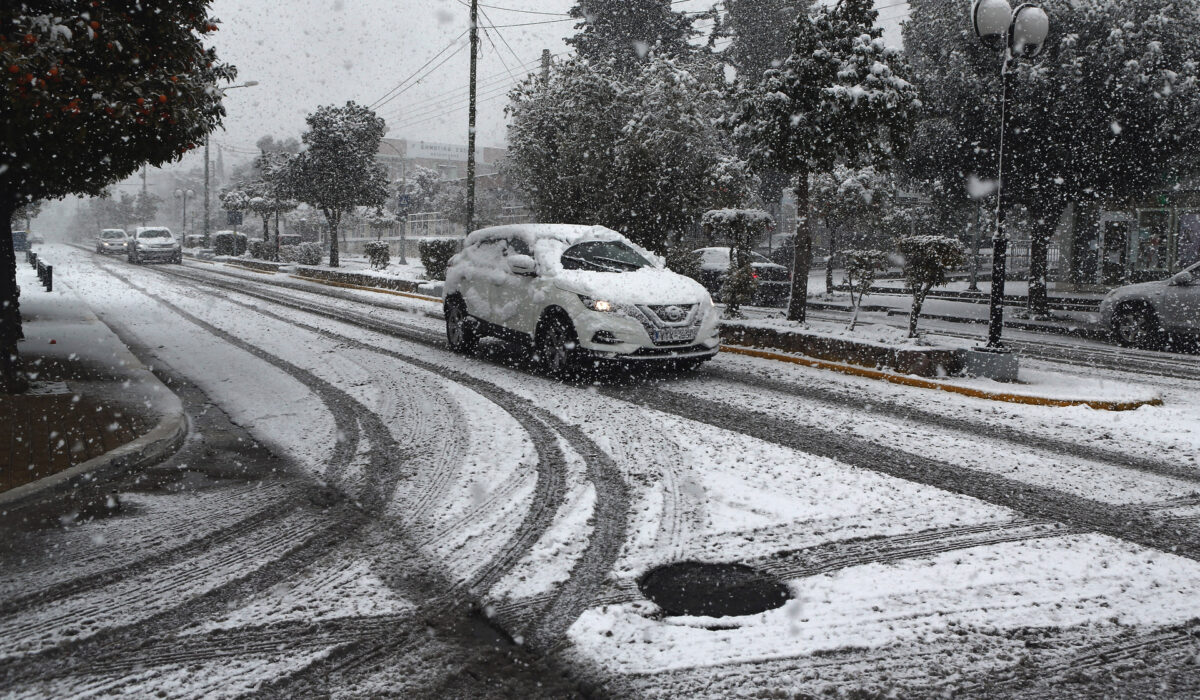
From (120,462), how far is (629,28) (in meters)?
45.0

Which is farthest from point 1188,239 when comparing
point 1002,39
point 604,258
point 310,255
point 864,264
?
point 310,255

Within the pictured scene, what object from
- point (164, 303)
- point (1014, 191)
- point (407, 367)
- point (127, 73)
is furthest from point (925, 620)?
point (164, 303)

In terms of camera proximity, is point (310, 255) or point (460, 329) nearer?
point (460, 329)

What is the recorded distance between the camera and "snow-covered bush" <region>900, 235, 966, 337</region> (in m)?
10.5

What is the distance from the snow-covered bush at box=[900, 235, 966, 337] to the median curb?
8248mm

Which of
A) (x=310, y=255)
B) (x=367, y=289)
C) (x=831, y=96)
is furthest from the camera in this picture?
(x=310, y=255)

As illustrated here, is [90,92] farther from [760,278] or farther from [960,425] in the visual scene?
[760,278]

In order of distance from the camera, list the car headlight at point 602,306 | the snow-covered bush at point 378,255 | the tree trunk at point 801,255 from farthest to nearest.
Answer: the snow-covered bush at point 378,255, the tree trunk at point 801,255, the car headlight at point 602,306

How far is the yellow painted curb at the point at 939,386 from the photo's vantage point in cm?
840

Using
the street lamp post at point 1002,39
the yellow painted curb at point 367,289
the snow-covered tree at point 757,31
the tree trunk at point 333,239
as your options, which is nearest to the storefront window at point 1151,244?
the street lamp post at point 1002,39

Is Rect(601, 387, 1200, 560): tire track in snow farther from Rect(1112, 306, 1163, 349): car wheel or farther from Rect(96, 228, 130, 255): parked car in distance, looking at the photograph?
Rect(96, 228, 130, 255): parked car in distance

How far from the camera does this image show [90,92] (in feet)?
21.8

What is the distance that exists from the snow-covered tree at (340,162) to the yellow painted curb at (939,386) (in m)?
26.8

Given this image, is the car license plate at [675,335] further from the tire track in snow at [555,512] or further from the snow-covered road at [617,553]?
the tire track in snow at [555,512]
